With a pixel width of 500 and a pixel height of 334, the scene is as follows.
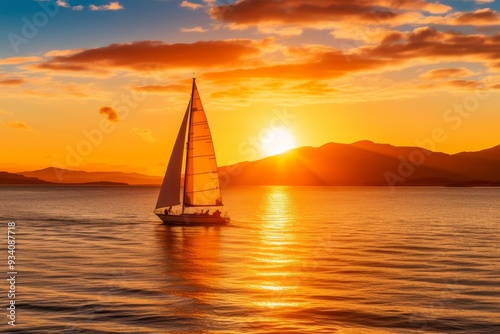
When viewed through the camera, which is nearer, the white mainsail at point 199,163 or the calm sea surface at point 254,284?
the calm sea surface at point 254,284

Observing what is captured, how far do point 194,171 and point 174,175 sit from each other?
3.12 metres

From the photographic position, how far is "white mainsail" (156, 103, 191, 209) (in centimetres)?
8838

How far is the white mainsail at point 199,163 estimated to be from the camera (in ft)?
285

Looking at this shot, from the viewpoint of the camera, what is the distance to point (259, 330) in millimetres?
31219

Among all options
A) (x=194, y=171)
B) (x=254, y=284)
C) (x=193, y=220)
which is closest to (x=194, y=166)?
(x=194, y=171)

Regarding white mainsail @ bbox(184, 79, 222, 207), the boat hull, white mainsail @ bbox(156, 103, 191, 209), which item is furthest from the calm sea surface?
white mainsail @ bbox(184, 79, 222, 207)

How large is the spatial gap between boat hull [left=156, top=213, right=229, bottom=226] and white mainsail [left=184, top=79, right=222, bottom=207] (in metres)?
2.13

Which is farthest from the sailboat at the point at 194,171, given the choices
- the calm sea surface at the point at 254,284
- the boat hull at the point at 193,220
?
the calm sea surface at the point at 254,284

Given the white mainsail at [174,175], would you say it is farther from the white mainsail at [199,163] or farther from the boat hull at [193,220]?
the boat hull at [193,220]

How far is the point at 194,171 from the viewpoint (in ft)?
290

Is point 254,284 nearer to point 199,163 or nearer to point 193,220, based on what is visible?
point 193,220

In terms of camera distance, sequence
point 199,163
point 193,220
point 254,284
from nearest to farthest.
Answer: point 254,284
point 199,163
point 193,220

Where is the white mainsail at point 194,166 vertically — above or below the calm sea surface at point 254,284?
above

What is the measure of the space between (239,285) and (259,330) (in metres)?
12.3
